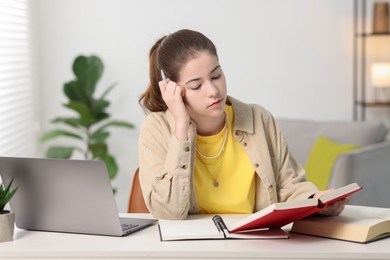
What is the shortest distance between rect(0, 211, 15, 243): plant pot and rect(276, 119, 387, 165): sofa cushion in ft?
8.84

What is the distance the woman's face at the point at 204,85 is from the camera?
2346 millimetres

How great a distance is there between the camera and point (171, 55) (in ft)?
8.16

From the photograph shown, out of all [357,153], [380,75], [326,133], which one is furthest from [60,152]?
[380,75]

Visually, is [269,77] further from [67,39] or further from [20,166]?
[20,166]

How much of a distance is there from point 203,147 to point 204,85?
0.25 meters

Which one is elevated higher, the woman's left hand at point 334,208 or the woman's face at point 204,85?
the woman's face at point 204,85

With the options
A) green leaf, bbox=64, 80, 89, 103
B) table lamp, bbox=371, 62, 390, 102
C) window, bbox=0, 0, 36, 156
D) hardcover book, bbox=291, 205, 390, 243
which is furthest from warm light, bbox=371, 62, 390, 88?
hardcover book, bbox=291, 205, 390, 243

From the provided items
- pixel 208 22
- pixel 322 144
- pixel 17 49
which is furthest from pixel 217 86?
pixel 208 22

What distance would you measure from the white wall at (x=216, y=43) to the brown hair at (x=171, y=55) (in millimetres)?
Answer: 2757

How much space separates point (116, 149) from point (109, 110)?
10.7 inches

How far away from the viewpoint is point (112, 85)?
5.09m

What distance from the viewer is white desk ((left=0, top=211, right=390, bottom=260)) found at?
1.89 metres

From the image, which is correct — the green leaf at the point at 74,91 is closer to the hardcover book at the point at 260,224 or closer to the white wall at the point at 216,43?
the white wall at the point at 216,43

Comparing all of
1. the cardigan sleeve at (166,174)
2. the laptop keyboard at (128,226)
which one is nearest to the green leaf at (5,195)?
the laptop keyboard at (128,226)
